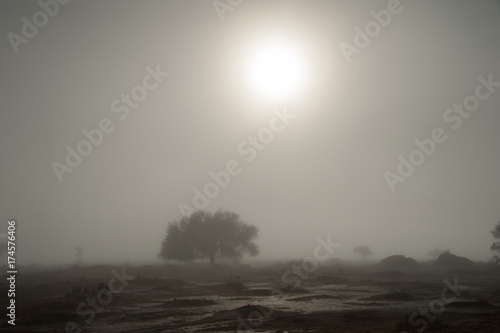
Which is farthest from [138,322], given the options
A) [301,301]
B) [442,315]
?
[442,315]

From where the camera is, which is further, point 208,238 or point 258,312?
point 208,238

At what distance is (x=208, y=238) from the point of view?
63.8 meters

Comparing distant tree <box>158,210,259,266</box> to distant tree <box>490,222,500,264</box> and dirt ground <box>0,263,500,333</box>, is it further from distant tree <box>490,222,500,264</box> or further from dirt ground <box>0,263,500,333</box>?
distant tree <box>490,222,500,264</box>

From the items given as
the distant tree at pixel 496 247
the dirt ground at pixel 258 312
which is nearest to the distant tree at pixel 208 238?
the dirt ground at pixel 258 312

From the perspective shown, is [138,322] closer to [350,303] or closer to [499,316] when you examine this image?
[350,303]

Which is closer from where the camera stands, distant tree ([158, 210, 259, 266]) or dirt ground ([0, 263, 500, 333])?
dirt ground ([0, 263, 500, 333])

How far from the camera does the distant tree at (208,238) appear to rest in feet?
205

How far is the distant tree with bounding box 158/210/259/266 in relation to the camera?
6259 centimetres

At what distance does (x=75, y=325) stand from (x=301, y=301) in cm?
1600

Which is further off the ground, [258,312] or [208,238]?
[208,238]

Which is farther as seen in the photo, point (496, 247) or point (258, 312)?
point (496, 247)

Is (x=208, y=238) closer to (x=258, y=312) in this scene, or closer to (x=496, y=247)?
(x=258, y=312)

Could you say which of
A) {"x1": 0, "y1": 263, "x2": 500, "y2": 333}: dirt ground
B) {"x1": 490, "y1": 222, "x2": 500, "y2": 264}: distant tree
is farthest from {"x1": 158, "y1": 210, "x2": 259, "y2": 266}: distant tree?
{"x1": 490, "y1": 222, "x2": 500, "y2": 264}: distant tree

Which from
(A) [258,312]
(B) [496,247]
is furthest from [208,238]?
(B) [496,247]
